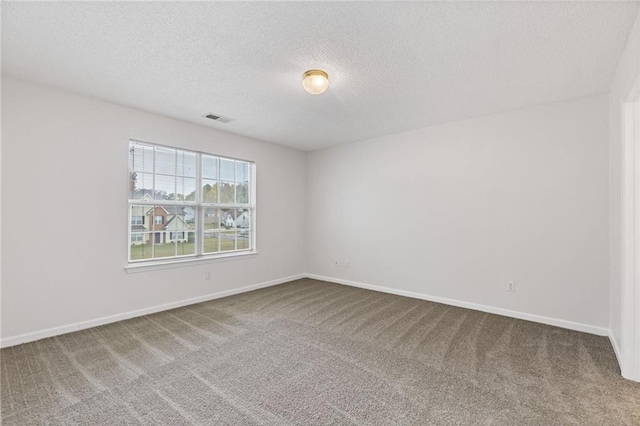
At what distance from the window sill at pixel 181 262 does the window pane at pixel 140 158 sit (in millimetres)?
1210

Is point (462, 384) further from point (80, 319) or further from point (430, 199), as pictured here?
point (80, 319)

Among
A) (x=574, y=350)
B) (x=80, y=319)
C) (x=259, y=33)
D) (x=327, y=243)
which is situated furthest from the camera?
(x=327, y=243)

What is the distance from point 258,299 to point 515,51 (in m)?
4.12

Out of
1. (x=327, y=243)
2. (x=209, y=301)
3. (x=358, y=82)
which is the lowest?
(x=209, y=301)

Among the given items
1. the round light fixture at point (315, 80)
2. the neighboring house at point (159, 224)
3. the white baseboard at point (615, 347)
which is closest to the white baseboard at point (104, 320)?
the neighboring house at point (159, 224)

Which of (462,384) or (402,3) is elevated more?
(402,3)

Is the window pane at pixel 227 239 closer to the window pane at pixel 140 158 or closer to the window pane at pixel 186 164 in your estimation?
the window pane at pixel 186 164

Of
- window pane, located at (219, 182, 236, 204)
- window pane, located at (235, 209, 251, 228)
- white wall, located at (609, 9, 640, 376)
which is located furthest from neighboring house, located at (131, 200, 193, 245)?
white wall, located at (609, 9, 640, 376)

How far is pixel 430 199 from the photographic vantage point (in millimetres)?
4309

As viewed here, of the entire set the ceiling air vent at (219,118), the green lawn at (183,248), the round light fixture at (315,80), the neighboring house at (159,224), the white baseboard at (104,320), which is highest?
the ceiling air vent at (219,118)

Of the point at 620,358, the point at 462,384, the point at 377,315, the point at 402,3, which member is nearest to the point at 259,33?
the point at 402,3

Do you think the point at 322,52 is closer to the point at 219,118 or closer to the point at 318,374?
the point at 219,118

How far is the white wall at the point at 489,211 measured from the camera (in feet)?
10.4

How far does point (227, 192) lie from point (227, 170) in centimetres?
36
